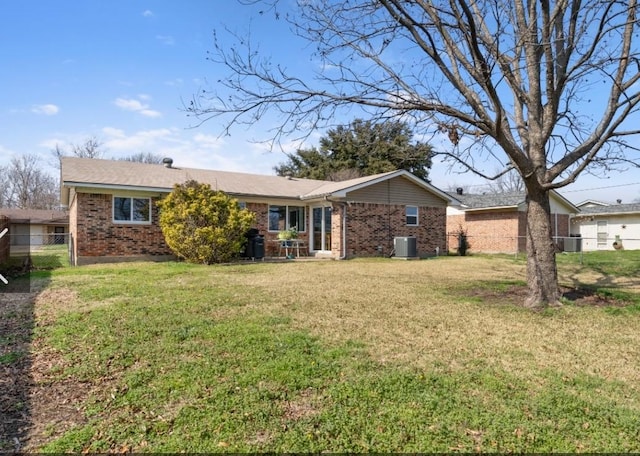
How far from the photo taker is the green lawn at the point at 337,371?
2.79 meters

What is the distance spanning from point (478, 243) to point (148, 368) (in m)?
22.5

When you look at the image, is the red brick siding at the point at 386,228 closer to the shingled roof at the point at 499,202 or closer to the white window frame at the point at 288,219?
the white window frame at the point at 288,219

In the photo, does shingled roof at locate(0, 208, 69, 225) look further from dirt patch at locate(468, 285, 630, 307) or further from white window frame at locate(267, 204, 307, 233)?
dirt patch at locate(468, 285, 630, 307)

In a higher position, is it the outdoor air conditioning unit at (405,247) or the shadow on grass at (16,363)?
the outdoor air conditioning unit at (405,247)

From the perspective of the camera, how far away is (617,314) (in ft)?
21.5

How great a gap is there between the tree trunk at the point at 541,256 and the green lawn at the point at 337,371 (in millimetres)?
363

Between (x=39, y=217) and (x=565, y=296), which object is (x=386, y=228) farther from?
(x=39, y=217)

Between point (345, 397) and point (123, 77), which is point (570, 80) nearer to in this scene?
point (345, 397)

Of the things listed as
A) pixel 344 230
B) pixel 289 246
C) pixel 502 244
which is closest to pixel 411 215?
pixel 344 230

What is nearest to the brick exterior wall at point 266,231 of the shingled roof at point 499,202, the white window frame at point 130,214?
the white window frame at point 130,214

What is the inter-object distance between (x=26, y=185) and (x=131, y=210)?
1770 inches

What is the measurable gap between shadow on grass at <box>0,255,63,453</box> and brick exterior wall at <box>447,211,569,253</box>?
2003cm

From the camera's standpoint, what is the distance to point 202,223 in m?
13.2

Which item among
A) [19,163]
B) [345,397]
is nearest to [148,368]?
[345,397]
